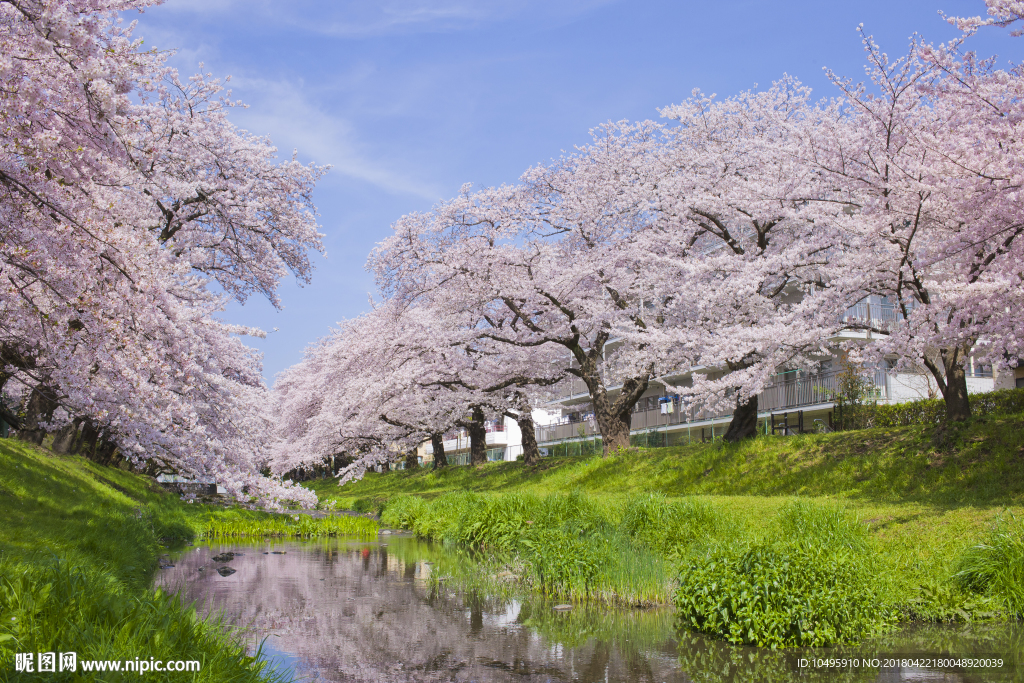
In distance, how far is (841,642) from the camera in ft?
25.7

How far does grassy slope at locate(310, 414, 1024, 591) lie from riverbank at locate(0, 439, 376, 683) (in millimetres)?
8264

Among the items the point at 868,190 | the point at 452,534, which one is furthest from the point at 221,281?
the point at 868,190

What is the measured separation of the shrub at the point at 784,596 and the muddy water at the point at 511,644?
22cm

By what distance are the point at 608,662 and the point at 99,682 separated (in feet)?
16.5

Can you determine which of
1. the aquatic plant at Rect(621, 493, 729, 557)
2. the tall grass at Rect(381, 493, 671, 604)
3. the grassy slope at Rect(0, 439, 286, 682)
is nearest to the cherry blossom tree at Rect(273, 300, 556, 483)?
the tall grass at Rect(381, 493, 671, 604)

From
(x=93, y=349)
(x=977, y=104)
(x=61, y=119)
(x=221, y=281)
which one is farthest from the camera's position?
(x=221, y=281)

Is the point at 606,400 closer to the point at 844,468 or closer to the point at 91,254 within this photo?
the point at 844,468

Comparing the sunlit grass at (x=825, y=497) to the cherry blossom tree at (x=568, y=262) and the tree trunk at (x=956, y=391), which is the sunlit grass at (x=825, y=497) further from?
the cherry blossom tree at (x=568, y=262)

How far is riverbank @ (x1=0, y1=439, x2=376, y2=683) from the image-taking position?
16.5 feet

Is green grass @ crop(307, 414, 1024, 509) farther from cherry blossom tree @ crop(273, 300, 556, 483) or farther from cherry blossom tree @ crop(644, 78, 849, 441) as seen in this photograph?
cherry blossom tree @ crop(273, 300, 556, 483)

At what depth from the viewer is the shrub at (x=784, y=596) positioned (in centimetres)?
784

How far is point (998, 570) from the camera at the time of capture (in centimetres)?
860

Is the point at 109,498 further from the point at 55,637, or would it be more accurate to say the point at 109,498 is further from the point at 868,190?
the point at 868,190

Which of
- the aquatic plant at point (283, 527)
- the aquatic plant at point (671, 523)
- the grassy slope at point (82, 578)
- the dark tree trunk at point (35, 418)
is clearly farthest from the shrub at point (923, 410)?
the dark tree trunk at point (35, 418)
